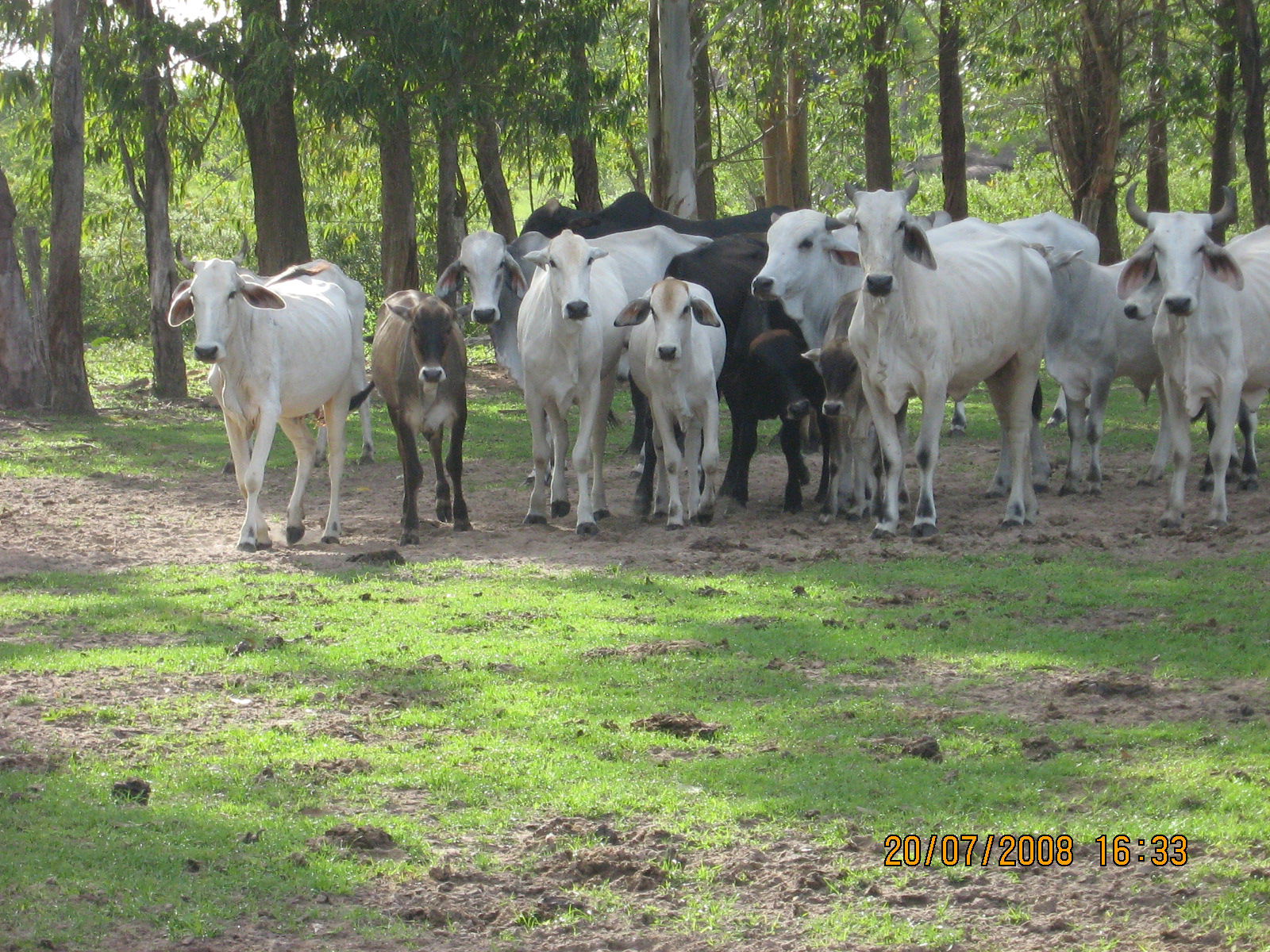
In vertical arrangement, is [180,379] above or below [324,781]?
above

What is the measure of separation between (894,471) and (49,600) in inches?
205

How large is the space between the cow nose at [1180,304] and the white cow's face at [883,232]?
152cm

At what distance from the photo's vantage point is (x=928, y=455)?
1041 cm

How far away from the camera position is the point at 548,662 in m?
7.12

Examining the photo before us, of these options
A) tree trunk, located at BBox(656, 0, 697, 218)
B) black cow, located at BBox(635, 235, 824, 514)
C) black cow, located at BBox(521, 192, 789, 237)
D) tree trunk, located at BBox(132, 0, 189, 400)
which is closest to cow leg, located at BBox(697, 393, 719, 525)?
black cow, located at BBox(635, 235, 824, 514)

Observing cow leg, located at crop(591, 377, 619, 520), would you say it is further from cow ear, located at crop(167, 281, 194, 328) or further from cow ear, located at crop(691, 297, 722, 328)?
cow ear, located at crop(167, 281, 194, 328)

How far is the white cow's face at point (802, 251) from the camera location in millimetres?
11680

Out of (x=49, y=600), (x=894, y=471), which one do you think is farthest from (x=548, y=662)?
(x=894, y=471)

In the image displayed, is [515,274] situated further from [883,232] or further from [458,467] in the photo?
[883,232]

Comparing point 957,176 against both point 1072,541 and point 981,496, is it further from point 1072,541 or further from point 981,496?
point 1072,541

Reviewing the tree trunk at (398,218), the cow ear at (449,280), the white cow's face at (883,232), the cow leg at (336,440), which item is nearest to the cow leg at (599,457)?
the cow ear at (449,280)

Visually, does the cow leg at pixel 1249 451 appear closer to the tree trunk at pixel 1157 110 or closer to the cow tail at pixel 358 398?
the cow tail at pixel 358 398

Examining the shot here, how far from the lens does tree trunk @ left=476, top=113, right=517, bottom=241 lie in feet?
70.2

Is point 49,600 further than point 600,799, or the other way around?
point 49,600
